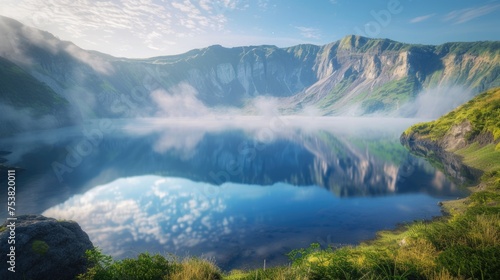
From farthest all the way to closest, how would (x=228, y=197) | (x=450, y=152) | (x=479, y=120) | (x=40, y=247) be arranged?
1. (x=450, y=152)
2. (x=479, y=120)
3. (x=228, y=197)
4. (x=40, y=247)

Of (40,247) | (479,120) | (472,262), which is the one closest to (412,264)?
(472,262)

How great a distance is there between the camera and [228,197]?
58.9 m

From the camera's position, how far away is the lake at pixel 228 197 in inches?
1449

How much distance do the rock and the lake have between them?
763 inches

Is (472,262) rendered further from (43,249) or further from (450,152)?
(450,152)

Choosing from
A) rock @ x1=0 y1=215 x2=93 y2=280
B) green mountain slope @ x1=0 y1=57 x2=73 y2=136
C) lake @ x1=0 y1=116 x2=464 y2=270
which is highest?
green mountain slope @ x1=0 y1=57 x2=73 y2=136

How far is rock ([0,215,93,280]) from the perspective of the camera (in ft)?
40.5

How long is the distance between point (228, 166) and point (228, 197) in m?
35.7

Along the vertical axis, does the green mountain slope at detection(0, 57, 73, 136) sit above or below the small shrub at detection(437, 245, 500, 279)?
above

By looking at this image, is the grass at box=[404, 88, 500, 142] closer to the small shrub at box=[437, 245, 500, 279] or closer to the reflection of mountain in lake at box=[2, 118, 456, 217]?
the reflection of mountain in lake at box=[2, 118, 456, 217]

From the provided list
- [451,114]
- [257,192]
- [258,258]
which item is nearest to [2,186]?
[257,192]

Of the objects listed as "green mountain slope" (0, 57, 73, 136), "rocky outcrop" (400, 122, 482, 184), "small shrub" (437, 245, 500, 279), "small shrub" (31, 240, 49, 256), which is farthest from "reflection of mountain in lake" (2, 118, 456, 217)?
"small shrub" (437, 245, 500, 279)

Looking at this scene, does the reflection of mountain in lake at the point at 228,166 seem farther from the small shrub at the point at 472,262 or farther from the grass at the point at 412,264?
the small shrub at the point at 472,262

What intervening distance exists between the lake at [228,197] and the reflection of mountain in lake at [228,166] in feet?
1.06
